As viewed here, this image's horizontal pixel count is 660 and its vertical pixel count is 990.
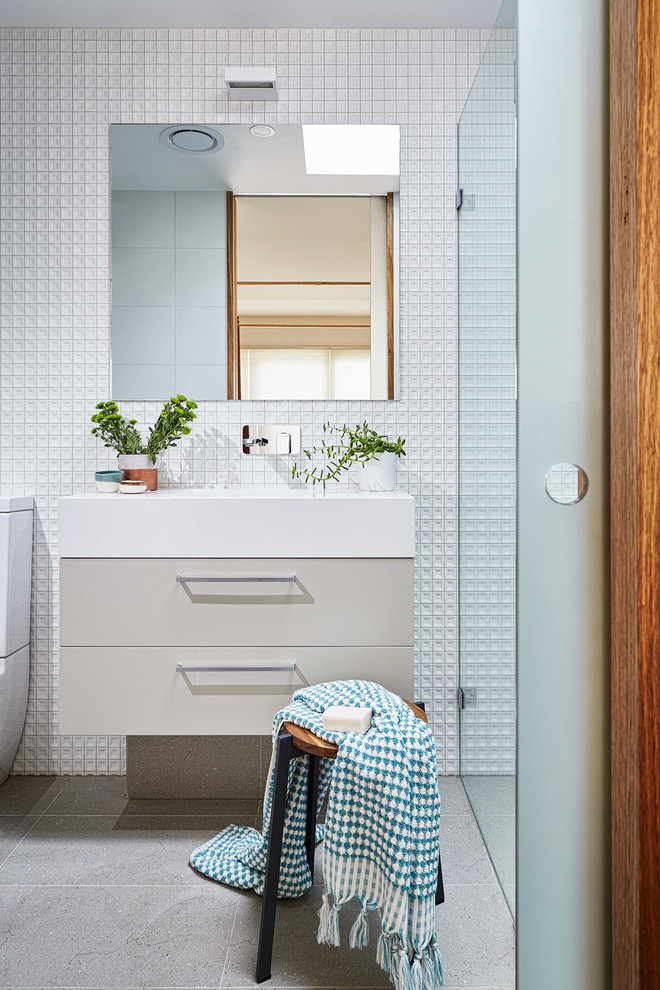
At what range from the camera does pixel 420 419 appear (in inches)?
83.5

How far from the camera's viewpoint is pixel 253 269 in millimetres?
2100

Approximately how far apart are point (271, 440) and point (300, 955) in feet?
4.34

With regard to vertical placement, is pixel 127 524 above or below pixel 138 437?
below

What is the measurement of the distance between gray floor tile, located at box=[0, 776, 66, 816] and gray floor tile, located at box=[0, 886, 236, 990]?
1.34ft

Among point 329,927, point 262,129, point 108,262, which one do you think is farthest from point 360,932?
point 262,129

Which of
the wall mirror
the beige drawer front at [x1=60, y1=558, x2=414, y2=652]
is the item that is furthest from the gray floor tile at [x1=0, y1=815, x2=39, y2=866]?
the wall mirror

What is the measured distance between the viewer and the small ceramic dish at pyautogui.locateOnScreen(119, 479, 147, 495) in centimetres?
188

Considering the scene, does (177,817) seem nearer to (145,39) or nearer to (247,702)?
(247,702)

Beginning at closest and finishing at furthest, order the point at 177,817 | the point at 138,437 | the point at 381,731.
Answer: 1. the point at 381,731
2. the point at 177,817
3. the point at 138,437

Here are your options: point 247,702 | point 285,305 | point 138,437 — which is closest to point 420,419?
point 285,305

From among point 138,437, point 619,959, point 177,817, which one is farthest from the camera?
point 138,437

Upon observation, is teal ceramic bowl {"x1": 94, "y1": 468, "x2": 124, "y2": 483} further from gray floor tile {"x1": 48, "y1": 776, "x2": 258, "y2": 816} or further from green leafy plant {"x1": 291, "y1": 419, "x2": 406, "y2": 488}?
gray floor tile {"x1": 48, "y1": 776, "x2": 258, "y2": 816}

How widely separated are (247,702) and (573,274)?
1300 millimetres

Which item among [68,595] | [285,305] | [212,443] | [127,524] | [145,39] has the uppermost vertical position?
[145,39]
